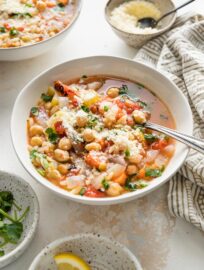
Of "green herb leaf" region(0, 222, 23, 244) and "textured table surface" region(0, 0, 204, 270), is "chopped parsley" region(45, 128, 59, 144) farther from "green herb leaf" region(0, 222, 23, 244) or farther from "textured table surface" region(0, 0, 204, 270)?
"green herb leaf" region(0, 222, 23, 244)

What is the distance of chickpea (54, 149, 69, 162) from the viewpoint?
2777 millimetres

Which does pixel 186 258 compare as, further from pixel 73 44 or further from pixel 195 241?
pixel 73 44

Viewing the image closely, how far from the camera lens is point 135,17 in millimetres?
3779

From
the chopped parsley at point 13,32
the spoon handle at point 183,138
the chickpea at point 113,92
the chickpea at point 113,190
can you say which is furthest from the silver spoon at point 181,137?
the chopped parsley at point 13,32

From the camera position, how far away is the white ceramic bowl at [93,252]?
2.45 metres

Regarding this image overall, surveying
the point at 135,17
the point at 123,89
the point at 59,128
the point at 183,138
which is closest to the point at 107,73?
the point at 123,89

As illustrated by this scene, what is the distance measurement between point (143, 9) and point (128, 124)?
1.31 metres

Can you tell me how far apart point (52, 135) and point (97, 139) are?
0.29m

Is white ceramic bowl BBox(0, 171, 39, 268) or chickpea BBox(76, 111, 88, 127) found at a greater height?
chickpea BBox(76, 111, 88, 127)

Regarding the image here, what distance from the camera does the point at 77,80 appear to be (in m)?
3.28

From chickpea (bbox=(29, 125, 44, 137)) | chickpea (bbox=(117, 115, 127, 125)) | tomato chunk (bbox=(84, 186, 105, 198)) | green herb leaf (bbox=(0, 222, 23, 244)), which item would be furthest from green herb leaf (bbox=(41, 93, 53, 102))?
green herb leaf (bbox=(0, 222, 23, 244))

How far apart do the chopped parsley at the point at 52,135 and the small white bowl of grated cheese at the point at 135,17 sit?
1.12 m

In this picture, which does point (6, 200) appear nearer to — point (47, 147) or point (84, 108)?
point (47, 147)

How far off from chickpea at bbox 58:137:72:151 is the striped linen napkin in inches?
27.3
